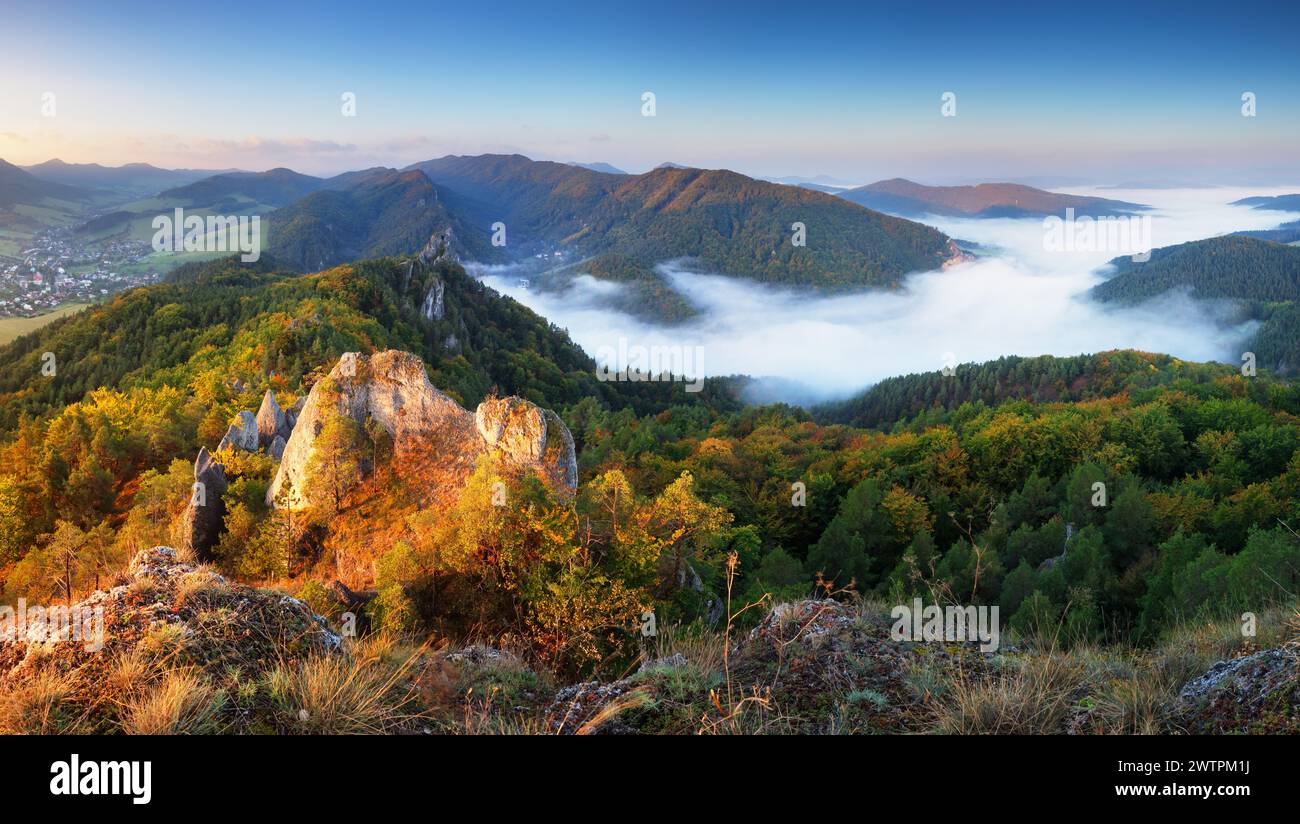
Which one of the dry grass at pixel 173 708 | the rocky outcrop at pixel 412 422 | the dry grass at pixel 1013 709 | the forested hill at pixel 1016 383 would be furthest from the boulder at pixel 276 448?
the forested hill at pixel 1016 383

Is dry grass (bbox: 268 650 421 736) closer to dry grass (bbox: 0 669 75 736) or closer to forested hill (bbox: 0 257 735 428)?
dry grass (bbox: 0 669 75 736)

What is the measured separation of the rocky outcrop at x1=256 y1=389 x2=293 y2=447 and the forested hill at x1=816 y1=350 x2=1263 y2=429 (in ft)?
318

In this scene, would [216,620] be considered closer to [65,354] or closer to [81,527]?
[81,527]

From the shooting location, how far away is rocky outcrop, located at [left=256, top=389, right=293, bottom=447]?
114 ft

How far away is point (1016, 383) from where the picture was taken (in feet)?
511

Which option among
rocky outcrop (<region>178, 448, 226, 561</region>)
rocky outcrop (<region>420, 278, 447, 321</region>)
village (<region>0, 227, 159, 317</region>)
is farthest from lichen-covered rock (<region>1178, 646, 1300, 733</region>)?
village (<region>0, 227, 159, 317</region>)

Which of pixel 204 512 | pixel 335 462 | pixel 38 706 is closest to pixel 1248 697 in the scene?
pixel 38 706

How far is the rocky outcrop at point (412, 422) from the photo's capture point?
24.7 metres

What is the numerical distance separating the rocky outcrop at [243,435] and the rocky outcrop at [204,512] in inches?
109

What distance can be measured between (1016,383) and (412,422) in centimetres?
15985

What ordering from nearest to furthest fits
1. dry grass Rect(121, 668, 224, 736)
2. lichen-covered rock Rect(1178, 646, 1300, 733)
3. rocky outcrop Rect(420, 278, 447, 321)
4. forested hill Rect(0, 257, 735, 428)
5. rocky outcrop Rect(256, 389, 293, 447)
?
dry grass Rect(121, 668, 224, 736) → lichen-covered rock Rect(1178, 646, 1300, 733) → rocky outcrop Rect(256, 389, 293, 447) → forested hill Rect(0, 257, 735, 428) → rocky outcrop Rect(420, 278, 447, 321)

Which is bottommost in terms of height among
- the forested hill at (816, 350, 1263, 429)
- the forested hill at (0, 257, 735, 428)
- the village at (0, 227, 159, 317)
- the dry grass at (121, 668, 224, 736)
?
the forested hill at (816, 350, 1263, 429)

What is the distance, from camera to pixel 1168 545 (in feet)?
107
